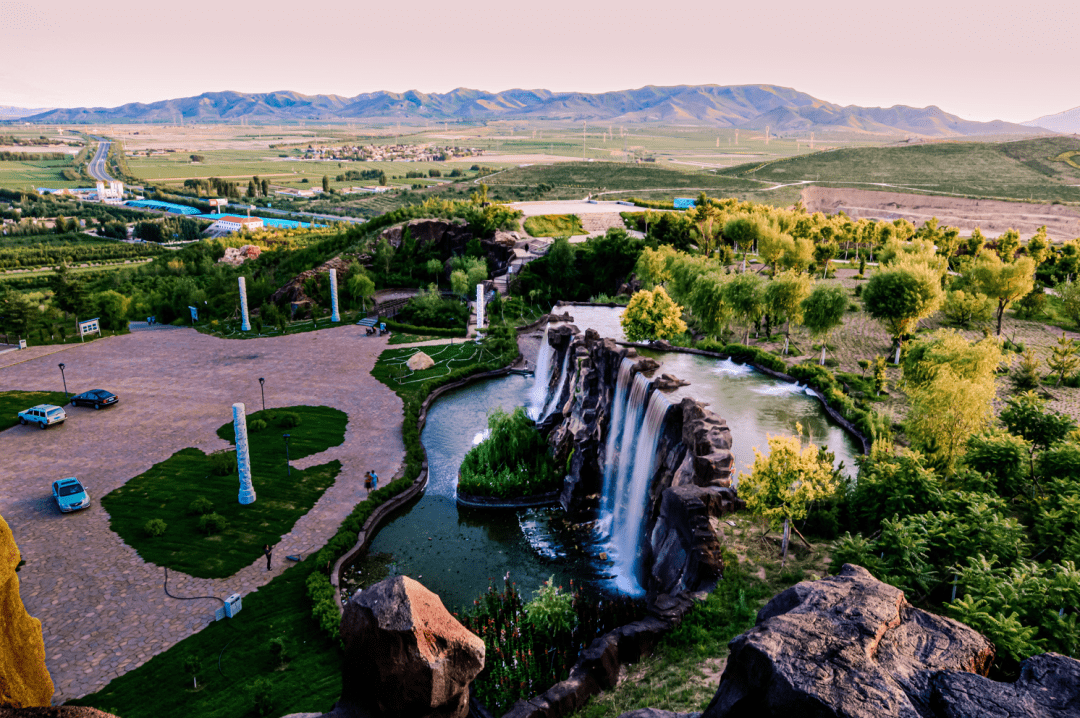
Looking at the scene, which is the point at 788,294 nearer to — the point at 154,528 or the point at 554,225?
the point at 154,528

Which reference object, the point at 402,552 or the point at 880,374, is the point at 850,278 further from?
the point at 402,552

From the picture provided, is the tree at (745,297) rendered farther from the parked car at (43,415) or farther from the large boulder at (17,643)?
the parked car at (43,415)

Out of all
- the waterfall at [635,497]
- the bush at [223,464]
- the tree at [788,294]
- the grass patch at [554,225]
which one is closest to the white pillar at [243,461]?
the bush at [223,464]

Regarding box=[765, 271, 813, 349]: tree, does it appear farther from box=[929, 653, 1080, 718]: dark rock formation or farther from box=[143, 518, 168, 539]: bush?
box=[143, 518, 168, 539]: bush

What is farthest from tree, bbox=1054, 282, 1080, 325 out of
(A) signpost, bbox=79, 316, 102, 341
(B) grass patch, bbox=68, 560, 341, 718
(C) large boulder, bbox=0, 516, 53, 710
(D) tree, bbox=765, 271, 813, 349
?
(A) signpost, bbox=79, 316, 102, 341

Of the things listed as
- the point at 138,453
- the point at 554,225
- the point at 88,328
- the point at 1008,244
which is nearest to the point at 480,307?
the point at 138,453

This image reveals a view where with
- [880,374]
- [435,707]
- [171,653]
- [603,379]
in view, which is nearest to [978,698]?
[435,707]
